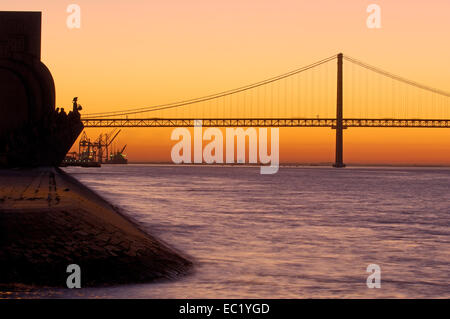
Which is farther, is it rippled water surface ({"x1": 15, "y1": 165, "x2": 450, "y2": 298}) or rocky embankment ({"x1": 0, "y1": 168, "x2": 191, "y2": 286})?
rippled water surface ({"x1": 15, "y1": 165, "x2": 450, "y2": 298})

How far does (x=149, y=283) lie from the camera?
1051 centimetres
